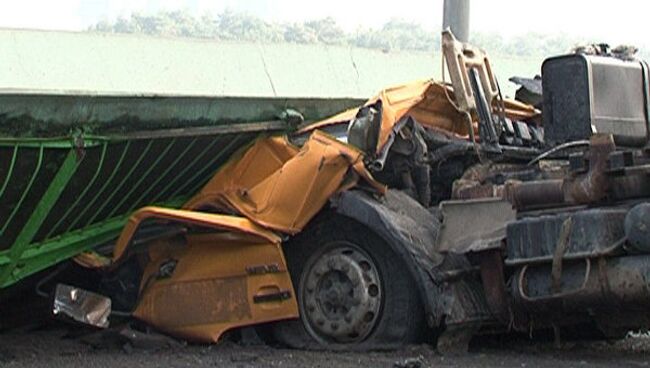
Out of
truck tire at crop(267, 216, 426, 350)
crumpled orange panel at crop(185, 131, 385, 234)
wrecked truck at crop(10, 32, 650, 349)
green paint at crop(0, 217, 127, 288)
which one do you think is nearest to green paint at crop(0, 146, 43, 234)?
green paint at crop(0, 217, 127, 288)

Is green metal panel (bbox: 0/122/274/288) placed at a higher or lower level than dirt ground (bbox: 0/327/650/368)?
higher

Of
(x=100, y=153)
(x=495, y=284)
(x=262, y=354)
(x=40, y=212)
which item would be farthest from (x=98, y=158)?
(x=495, y=284)

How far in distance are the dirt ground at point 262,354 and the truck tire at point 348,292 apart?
0.15m

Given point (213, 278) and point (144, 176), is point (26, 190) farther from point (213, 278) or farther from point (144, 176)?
point (213, 278)

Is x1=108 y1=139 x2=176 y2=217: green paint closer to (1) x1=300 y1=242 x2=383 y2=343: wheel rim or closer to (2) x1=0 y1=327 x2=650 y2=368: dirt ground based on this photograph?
(2) x1=0 y1=327 x2=650 y2=368: dirt ground

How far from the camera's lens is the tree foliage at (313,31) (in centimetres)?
2219

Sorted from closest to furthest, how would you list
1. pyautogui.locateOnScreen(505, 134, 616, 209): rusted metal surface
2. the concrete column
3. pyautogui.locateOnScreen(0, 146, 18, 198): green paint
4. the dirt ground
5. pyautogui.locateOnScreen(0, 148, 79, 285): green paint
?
pyautogui.locateOnScreen(505, 134, 616, 209): rusted metal surface, the dirt ground, pyautogui.locateOnScreen(0, 146, 18, 198): green paint, pyautogui.locateOnScreen(0, 148, 79, 285): green paint, the concrete column

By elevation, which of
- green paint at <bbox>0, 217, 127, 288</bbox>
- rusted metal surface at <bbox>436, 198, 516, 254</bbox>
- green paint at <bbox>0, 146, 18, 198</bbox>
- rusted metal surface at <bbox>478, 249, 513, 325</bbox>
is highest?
green paint at <bbox>0, 146, 18, 198</bbox>

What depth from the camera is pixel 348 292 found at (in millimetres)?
7160

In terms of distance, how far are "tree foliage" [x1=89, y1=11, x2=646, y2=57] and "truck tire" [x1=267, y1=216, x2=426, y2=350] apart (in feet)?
45.6

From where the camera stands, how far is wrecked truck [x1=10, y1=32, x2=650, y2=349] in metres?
6.45

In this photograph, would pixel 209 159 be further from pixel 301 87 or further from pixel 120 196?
pixel 301 87

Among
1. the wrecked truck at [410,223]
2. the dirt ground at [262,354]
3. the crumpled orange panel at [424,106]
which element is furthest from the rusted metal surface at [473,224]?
the crumpled orange panel at [424,106]

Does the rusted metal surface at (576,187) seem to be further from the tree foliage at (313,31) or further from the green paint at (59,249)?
the tree foliage at (313,31)
